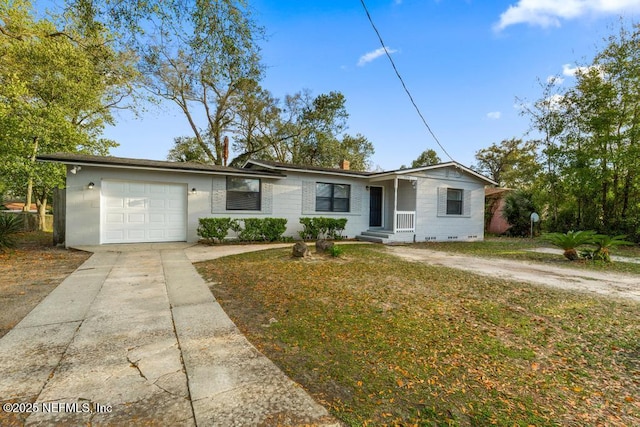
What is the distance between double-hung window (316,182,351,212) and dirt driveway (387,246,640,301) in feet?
16.6

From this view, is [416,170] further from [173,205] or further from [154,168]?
[154,168]

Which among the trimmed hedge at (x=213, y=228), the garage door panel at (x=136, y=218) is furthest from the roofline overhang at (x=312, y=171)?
the garage door panel at (x=136, y=218)

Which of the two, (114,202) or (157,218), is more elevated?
(114,202)

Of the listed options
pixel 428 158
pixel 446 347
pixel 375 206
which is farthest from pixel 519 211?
pixel 428 158

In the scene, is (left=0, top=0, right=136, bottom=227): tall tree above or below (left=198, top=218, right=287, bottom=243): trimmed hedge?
above

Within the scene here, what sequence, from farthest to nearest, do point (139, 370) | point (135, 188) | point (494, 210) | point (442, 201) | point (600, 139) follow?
point (494, 210) < point (442, 201) < point (600, 139) < point (135, 188) < point (139, 370)

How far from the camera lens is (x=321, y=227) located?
1189 centimetres

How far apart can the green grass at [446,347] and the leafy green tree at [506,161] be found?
25.6 m

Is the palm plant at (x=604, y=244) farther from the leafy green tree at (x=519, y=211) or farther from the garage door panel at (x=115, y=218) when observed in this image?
the garage door panel at (x=115, y=218)

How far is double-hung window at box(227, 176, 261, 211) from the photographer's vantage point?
11.0 meters

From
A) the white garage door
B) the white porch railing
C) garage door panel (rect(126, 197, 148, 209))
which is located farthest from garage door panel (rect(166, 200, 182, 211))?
the white porch railing

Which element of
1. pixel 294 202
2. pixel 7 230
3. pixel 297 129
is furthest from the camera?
pixel 297 129

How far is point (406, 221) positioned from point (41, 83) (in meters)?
17.5

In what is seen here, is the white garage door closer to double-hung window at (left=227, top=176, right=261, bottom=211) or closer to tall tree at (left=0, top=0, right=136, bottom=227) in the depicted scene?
double-hung window at (left=227, top=176, right=261, bottom=211)
